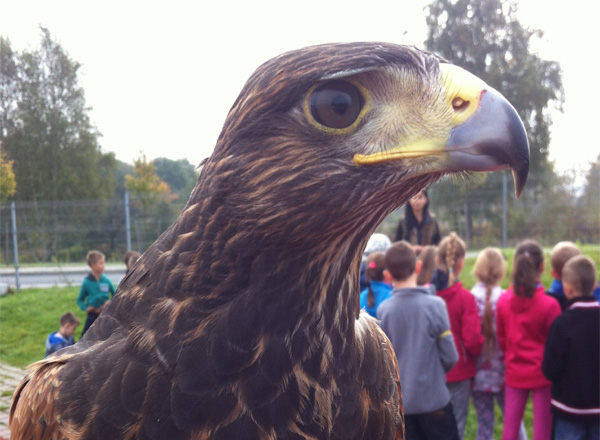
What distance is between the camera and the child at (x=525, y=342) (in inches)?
182

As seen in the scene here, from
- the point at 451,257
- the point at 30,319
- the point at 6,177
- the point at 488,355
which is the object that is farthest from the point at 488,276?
the point at 6,177

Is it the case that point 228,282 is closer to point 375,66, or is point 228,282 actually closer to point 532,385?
point 375,66

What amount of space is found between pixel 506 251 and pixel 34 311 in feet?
34.8

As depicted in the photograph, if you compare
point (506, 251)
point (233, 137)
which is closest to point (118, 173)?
point (506, 251)

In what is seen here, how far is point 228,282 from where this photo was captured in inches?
61.3

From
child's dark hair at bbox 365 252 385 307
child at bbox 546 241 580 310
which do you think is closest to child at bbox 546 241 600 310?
child at bbox 546 241 580 310

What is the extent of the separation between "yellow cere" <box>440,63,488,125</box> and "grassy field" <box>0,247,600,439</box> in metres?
8.36

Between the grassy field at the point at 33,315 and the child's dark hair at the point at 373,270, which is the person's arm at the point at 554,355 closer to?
the child's dark hair at the point at 373,270

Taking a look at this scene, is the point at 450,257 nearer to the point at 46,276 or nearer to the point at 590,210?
the point at 590,210

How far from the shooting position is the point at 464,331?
194 inches

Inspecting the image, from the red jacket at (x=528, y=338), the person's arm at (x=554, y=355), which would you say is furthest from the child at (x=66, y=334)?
the person's arm at (x=554, y=355)

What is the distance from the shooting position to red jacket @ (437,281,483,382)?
4.89 metres

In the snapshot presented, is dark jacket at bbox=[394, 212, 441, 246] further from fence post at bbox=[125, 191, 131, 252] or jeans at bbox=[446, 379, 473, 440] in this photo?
fence post at bbox=[125, 191, 131, 252]

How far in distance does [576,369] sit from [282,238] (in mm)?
3686
